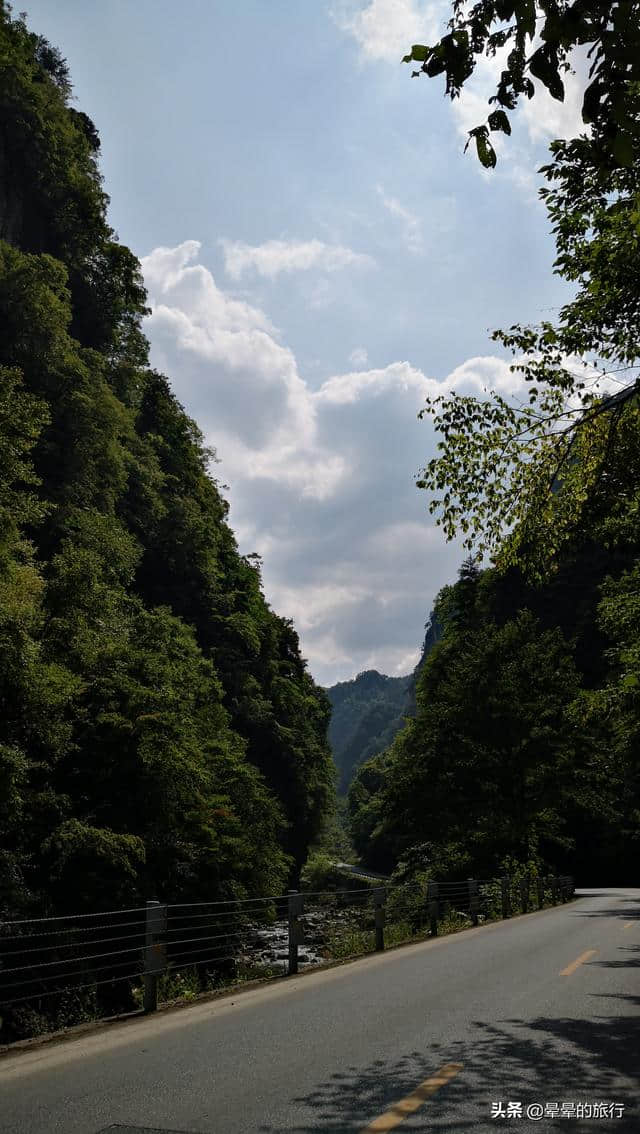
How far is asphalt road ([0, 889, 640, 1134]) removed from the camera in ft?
15.9

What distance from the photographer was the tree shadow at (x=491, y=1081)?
4.71 metres

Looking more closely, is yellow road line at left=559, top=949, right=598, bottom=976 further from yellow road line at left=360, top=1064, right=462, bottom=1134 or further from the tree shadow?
yellow road line at left=360, top=1064, right=462, bottom=1134

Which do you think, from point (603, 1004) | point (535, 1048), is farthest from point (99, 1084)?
point (603, 1004)

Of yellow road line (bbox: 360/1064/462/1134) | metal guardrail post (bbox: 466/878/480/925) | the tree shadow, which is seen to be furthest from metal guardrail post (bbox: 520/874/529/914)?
yellow road line (bbox: 360/1064/462/1134)

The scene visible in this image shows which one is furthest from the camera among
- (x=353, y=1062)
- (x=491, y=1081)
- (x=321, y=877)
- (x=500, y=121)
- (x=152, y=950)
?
(x=321, y=877)

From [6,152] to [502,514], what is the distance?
2126 inches

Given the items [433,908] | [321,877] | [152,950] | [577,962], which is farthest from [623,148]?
[321,877]

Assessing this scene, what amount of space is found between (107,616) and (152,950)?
84.3ft

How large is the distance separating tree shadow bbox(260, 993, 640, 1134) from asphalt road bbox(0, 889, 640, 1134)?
1 cm

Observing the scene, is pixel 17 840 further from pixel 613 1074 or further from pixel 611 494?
pixel 613 1074

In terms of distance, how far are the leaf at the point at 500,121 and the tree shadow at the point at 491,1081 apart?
17.2 feet

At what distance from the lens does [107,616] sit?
3344 centimetres

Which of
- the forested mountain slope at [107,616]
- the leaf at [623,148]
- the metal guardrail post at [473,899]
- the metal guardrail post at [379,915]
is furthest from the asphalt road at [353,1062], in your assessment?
the forested mountain slope at [107,616]

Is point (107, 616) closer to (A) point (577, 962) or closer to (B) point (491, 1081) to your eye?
(A) point (577, 962)
